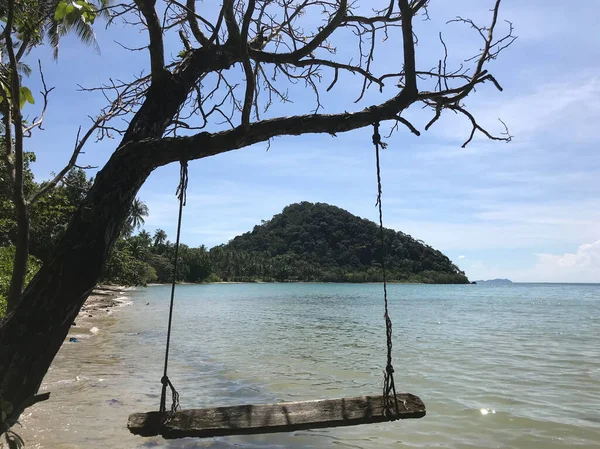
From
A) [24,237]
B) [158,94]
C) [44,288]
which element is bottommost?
[44,288]

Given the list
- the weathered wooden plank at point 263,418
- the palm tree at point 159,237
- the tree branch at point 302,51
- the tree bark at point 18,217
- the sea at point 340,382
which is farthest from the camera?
the palm tree at point 159,237

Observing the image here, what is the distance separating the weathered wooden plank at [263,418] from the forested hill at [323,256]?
103705mm

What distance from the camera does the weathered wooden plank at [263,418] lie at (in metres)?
2.69

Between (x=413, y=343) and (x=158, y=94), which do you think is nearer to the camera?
(x=158, y=94)

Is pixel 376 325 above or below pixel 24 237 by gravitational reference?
below

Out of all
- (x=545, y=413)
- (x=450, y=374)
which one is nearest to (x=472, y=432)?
(x=545, y=413)

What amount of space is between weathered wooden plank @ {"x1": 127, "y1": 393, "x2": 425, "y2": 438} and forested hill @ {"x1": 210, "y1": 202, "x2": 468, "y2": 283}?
10370 centimetres

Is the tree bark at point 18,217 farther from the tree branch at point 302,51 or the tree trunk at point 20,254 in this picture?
the tree branch at point 302,51

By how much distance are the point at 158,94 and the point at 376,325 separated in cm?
1988

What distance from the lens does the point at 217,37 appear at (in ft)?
9.19

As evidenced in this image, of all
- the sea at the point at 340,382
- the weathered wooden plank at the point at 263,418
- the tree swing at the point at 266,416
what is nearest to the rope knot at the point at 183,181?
the tree swing at the point at 266,416

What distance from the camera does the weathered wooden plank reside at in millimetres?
2693

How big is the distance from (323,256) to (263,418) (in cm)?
13099

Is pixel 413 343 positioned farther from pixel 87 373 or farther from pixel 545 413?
pixel 87 373
